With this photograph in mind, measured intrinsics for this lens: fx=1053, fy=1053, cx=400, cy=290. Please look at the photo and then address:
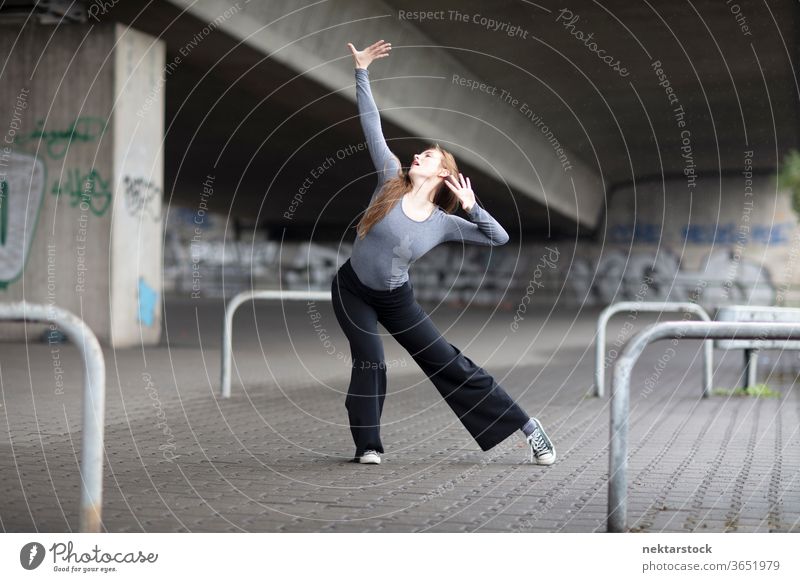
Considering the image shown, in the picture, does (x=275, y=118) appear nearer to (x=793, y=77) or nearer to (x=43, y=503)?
(x=793, y=77)

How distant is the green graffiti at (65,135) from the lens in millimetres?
14634

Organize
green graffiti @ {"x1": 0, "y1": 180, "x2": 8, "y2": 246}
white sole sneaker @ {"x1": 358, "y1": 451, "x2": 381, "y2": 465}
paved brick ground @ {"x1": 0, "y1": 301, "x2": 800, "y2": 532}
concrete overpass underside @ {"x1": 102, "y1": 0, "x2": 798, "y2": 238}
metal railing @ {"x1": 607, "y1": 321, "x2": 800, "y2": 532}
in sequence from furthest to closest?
concrete overpass underside @ {"x1": 102, "y1": 0, "x2": 798, "y2": 238}, green graffiti @ {"x1": 0, "y1": 180, "x2": 8, "y2": 246}, white sole sneaker @ {"x1": 358, "y1": 451, "x2": 381, "y2": 465}, paved brick ground @ {"x1": 0, "y1": 301, "x2": 800, "y2": 532}, metal railing @ {"x1": 607, "y1": 321, "x2": 800, "y2": 532}

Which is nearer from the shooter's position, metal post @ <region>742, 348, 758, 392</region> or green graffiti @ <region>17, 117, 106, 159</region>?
metal post @ <region>742, 348, 758, 392</region>

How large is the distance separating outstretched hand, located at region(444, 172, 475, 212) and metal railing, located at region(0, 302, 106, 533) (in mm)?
2194

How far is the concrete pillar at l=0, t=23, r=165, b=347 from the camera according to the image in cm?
1463

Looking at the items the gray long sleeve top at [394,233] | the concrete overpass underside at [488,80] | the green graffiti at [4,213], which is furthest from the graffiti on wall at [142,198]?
the gray long sleeve top at [394,233]

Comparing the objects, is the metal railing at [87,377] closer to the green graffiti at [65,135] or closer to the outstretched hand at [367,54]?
the outstretched hand at [367,54]

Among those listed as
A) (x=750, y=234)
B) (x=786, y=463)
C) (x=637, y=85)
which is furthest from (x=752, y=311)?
(x=750, y=234)

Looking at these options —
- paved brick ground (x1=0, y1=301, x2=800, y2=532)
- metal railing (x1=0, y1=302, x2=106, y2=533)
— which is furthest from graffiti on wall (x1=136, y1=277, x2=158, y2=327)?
metal railing (x1=0, y1=302, x2=106, y2=533)

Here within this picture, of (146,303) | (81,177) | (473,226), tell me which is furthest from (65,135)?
(473,226)

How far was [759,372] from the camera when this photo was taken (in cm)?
1321

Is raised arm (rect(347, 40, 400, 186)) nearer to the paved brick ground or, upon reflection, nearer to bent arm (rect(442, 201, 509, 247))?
bent arm (rect(442, 201, 509, 247))

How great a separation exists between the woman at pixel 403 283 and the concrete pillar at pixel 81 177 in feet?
30.3

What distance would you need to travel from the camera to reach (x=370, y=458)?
6.04 m
